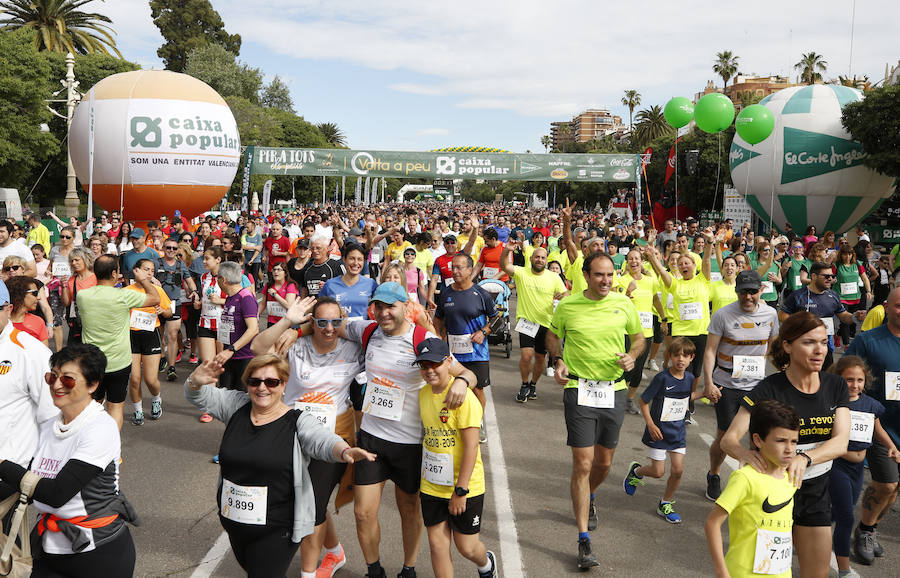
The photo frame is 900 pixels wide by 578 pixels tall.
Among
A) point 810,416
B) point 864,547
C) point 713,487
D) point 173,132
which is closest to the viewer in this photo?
point 810,416

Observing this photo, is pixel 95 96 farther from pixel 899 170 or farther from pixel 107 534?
pixel 899 170

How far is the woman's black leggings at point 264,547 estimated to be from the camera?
3.35 metres

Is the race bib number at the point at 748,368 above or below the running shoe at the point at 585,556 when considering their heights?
above

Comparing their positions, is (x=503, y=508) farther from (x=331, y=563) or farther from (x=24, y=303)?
(x=24, y=303)

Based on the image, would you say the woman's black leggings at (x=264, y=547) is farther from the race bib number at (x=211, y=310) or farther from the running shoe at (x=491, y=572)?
the race bib number at (x=211, y=310)

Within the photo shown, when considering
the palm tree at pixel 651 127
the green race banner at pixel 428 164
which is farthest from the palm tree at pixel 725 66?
the green race banner at pixel 428 164

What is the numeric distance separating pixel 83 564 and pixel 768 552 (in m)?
3.04

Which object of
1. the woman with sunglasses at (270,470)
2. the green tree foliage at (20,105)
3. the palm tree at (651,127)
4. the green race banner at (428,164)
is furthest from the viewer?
the palm tree at (651,127)

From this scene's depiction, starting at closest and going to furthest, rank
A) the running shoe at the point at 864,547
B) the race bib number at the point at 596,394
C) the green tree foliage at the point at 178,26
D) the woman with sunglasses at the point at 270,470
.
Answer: the woman with sunglasses at the point at 270,470, the running shoe at the point at 864,547, the race bib number at the point at 596,394, the green tree foliage at the point at 178,26

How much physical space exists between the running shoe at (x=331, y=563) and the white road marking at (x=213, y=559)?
0.72 metres

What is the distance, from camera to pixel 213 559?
4703 millimetres

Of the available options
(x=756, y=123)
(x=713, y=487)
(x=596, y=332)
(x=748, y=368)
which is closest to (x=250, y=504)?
(x=596, y=332)

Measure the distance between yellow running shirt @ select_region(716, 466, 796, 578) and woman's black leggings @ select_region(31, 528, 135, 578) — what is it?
2.72 m

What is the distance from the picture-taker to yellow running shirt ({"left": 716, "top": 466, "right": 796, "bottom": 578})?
3.18 m
